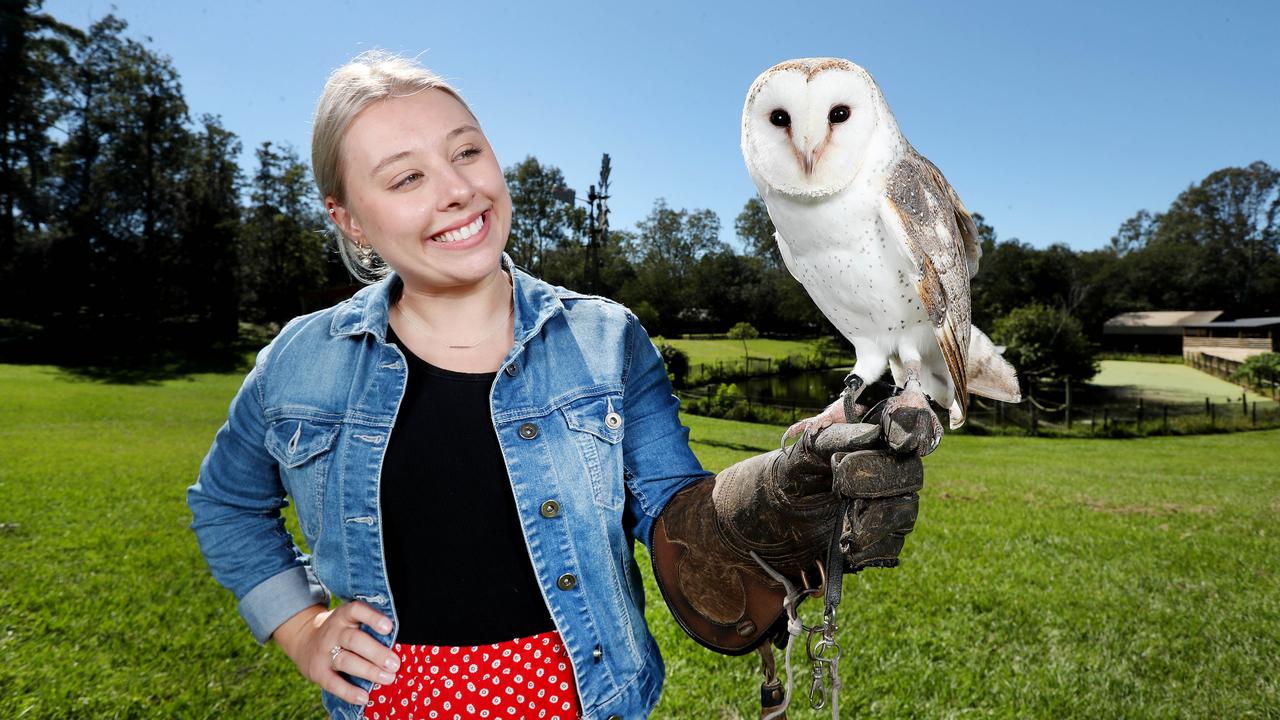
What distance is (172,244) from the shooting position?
22.2 m

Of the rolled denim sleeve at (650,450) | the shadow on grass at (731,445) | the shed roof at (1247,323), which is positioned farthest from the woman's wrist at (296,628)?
the shed roof at (1247,323)

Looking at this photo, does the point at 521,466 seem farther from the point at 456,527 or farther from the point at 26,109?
the point at 26,109

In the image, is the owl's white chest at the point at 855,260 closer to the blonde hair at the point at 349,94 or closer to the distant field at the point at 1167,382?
the blonde hair at the point at 349,94

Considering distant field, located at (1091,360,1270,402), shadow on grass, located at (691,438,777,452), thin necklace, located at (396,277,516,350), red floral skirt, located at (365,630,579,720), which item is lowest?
distant field, located at (1091,360,1270,402)

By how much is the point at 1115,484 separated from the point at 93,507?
10897 millimetres

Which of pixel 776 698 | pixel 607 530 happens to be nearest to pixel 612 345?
pixel 607 530

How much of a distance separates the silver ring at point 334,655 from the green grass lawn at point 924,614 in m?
2.20

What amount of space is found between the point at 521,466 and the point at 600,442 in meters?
0.16

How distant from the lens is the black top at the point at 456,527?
4.33 feet

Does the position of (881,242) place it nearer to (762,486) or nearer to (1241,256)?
(762,486)

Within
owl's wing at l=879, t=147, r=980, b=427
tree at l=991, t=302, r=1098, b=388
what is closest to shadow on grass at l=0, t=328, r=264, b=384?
owl's wing at l=879, t=147, r=980, b=427

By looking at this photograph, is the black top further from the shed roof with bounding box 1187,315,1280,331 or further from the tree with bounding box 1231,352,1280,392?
the shed roof with bounding box 1187,315,1280,331

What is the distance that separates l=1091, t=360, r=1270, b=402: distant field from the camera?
21047mm

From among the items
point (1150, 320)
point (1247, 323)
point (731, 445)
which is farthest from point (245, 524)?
point (1150, 320)
